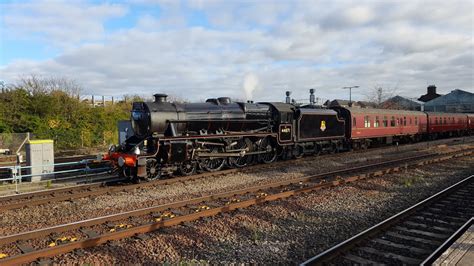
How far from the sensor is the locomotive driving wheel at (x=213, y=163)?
45.8 ft

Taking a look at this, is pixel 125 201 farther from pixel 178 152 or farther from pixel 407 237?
pixel 407 237

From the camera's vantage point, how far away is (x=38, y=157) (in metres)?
13.6

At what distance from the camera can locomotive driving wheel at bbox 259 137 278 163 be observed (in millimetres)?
16453

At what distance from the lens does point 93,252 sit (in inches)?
235

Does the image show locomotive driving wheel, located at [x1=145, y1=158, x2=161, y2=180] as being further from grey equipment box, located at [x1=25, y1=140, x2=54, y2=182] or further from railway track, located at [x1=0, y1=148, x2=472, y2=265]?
grey equipment box, located at [x1=25, y1=140, x2=54, y2=182]

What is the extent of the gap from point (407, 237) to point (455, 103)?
89.7 metres

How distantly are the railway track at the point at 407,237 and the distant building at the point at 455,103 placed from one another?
8170 cm

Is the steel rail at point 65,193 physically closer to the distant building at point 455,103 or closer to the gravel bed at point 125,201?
the gravel bed at point 125,201

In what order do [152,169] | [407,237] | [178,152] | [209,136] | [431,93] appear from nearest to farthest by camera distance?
[407,237]
[152,169]
[178,152]
[209,136]
[431,93]

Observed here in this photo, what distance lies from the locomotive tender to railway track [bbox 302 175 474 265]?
7.45 meters

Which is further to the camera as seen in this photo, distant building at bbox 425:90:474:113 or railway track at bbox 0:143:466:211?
distant building at bbox 425:90:474:113

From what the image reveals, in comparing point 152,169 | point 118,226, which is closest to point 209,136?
point 152,169

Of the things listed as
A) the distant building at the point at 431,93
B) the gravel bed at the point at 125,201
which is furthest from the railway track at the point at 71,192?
the distant building at the point at 431,93

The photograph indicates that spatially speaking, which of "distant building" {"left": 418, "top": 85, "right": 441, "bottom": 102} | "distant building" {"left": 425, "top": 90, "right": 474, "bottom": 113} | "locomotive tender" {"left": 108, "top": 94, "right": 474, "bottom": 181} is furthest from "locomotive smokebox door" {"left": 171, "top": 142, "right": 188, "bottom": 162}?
"distant building" {"left": 418, "top": 85, "right": 441, "bottom": 102}
